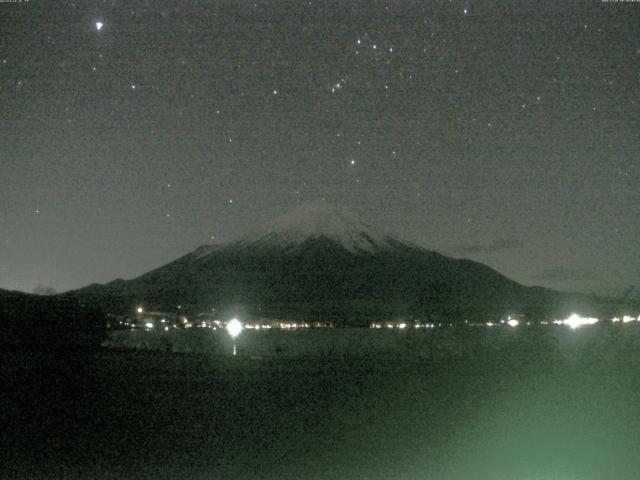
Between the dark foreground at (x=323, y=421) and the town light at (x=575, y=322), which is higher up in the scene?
the town light at (x=575, y=322)

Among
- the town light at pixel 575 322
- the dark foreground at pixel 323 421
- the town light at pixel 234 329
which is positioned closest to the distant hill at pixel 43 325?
the dark foreground at pixel 323 421

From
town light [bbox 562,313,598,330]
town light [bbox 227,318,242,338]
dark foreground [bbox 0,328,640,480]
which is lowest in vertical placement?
dark foreground [bbox 0,328,640,480]

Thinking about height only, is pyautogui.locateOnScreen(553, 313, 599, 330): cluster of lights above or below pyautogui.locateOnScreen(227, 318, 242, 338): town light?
below

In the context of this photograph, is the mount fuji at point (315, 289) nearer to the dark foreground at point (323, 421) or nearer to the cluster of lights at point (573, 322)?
the cluster of lights at point (573, 322)

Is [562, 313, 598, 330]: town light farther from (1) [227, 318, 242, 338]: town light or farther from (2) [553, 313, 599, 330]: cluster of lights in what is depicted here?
(1) [227, 318, 242, 338]: town light

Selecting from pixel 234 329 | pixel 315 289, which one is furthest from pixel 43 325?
pixel 315 289

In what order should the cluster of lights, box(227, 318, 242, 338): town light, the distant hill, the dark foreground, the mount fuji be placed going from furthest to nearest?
the mount fuji
the cluster of lights
box(227, 318, 242, 338): town light
the distant hill
the dark foreground

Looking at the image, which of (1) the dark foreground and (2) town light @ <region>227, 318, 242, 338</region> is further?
(2) town light @ <region>227, 318, 242, 338</region>

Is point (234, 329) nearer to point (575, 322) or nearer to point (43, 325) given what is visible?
point (575, 322)

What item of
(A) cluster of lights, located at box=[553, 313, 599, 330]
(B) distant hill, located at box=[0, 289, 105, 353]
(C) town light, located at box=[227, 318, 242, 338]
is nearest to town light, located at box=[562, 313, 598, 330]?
(A) cluster of lights, located at box=[553, 313, 599, 330]

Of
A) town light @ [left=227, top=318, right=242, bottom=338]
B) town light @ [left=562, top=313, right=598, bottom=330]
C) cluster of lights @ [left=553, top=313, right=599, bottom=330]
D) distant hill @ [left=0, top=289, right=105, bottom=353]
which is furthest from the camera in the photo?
cluster of lights @ [left=553, top=313, right=599, bottom=330]
